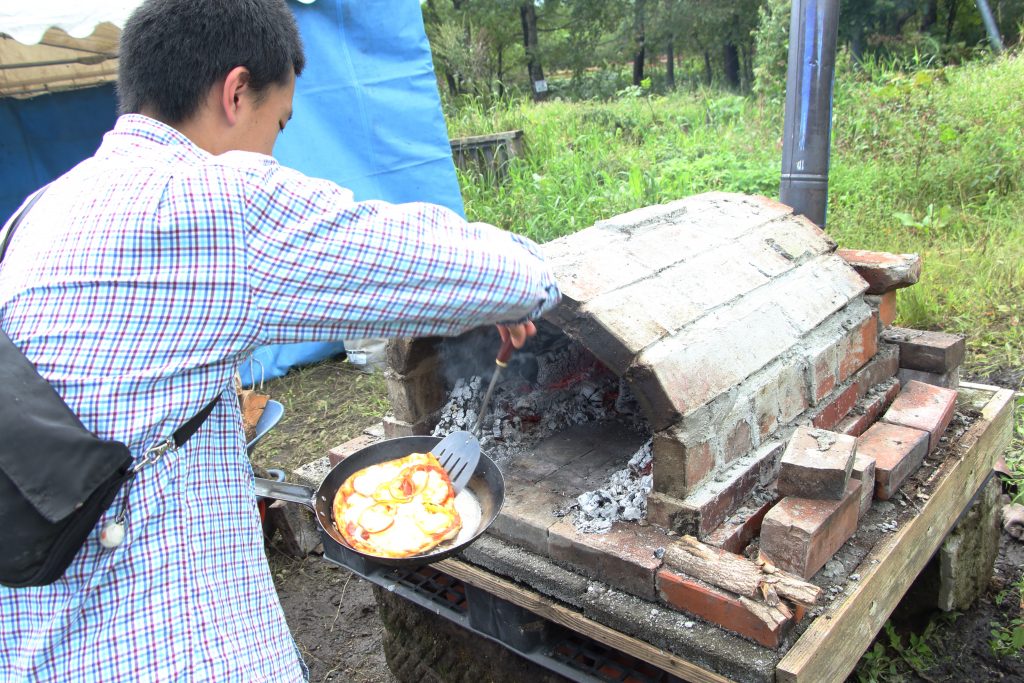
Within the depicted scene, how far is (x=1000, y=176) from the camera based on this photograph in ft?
18.4

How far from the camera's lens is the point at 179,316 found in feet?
3.66

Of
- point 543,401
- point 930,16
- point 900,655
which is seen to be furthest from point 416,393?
point 930,16

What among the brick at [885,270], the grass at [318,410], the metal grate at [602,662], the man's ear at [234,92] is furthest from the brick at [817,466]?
the grass at [318,410]

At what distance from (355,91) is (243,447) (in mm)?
4795

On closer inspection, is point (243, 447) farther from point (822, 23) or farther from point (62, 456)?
point (822, 23)

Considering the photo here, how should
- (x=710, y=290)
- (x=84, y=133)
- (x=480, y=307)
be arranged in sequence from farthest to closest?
1. (x=84, y=133)
2. (x=710, y=290)
3. (x=480, y=307)

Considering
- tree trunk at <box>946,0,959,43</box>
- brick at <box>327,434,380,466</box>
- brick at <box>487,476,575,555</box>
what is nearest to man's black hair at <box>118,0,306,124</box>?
brick at <box>487,476,575,555</box>

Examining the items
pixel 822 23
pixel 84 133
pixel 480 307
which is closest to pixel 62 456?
pixel 480 307

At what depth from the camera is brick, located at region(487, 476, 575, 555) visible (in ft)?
6.59

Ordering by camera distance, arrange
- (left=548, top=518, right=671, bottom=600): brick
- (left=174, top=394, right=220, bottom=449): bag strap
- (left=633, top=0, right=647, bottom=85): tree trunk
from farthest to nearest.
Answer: (left=633, top=0, right=647, bottom=85): tree trunk
(left=548, top=518, right=671, bottom=600): brick
(left=174, top=394, right=220, bottom=449): bag strap

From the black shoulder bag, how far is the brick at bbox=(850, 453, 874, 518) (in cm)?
173

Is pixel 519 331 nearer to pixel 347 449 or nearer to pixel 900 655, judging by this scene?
pixel 347 449

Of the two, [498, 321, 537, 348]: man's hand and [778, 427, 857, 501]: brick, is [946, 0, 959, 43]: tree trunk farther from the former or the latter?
[498, 321, 537, 348]: man's hand

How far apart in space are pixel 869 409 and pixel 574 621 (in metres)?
1.26
